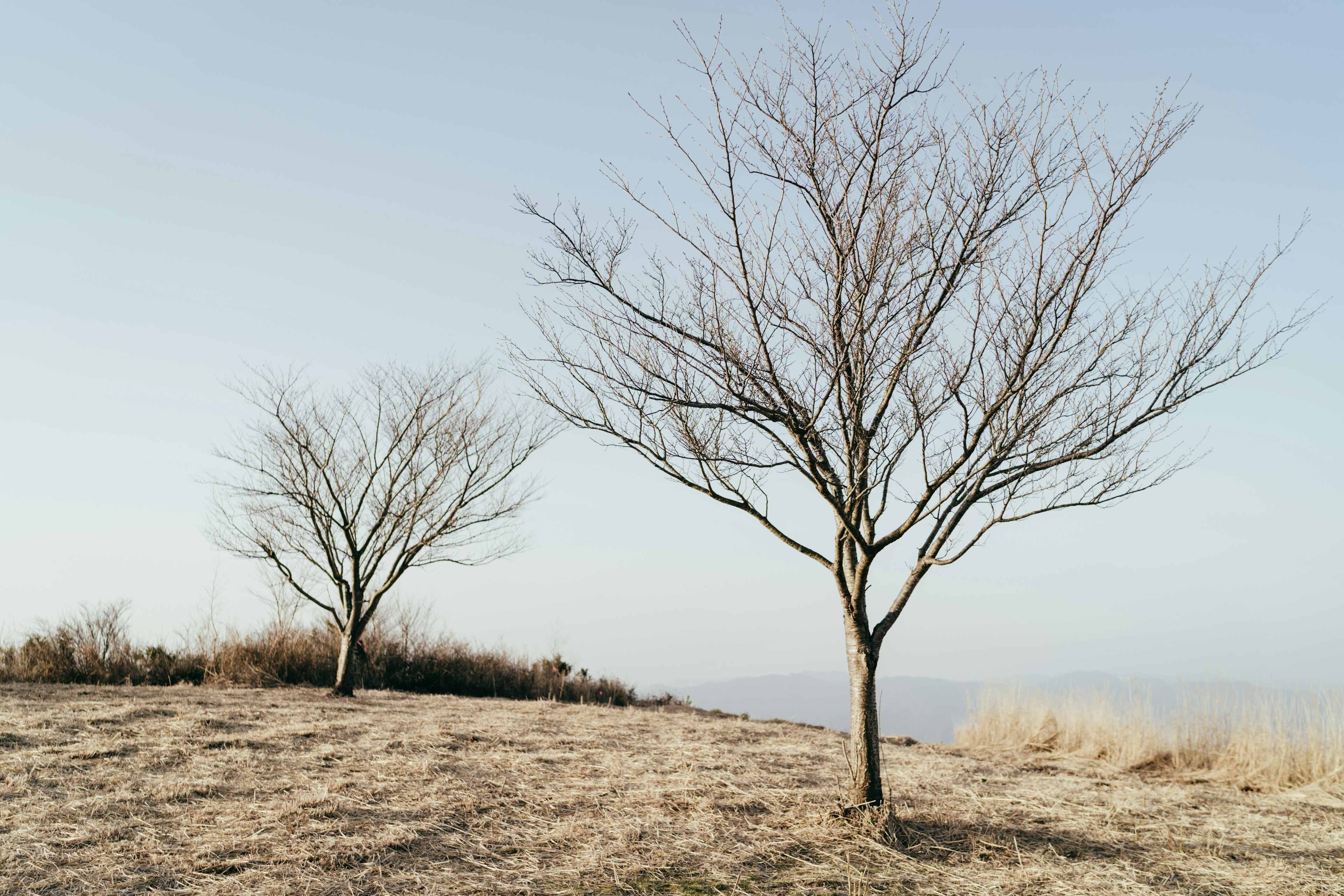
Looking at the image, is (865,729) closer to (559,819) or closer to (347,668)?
(559,819)

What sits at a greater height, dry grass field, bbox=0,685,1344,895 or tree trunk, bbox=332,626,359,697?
tree trunk, bbox=332,626,359,697

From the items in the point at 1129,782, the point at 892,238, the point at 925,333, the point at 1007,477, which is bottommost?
the point at 1129,782

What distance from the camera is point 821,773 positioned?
243 inches

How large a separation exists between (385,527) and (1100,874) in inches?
369

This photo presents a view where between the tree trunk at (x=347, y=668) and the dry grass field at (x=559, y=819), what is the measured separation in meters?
2.94

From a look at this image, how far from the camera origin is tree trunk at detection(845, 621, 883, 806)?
438cm

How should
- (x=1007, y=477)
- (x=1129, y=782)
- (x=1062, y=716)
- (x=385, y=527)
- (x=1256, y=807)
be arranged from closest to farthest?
(x=1007, y=477), (x=1256, y=807), (x=1129, y=782), (x=1062, y=716), (x=385, y=527)

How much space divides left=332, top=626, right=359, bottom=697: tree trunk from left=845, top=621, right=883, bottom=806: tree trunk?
26.3 ft

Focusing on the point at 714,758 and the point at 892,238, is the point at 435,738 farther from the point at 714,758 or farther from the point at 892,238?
the point at 892,238

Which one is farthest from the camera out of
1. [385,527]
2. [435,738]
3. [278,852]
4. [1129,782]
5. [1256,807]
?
[385,527]

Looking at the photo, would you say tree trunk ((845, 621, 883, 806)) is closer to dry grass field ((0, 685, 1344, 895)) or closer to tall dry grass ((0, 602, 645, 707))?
A: dry grass field ((0, 685, 1344, 895))

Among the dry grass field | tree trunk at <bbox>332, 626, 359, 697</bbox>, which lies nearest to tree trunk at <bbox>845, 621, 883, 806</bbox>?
the dry grass field

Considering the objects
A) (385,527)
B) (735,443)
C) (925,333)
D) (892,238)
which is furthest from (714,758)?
(385,527)

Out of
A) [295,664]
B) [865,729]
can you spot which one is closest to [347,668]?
[295,664]
